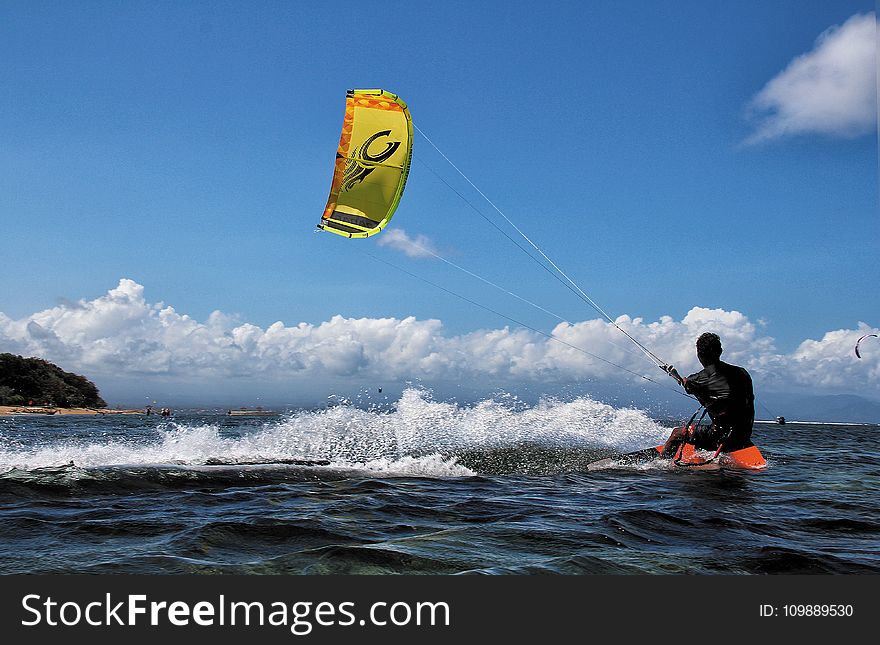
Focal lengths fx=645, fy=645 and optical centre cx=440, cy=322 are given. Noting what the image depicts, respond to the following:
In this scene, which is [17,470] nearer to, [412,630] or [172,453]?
[172,453]

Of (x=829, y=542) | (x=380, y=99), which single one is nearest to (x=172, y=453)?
(x=380, y=99)

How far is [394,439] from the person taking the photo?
52.3 ft

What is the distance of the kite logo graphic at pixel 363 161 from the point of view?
1391 centimetres

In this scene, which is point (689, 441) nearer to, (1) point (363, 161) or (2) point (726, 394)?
(2) point (726, 394)

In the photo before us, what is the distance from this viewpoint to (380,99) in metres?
13.9

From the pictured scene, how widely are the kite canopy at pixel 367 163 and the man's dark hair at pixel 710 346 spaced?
23.2 feet

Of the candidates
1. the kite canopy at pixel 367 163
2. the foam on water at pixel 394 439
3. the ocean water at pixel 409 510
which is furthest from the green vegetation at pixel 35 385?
the kite canopy at pixel 367 163

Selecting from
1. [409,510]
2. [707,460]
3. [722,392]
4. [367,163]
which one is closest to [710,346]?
[722,392]

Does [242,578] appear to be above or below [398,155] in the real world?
below

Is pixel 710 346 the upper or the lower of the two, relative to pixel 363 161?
lower

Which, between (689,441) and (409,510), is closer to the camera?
→ (409,510)

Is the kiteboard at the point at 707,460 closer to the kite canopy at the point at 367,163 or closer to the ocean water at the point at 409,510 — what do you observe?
the ocean water at the point at 409,510

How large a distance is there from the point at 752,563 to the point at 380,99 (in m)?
11.4

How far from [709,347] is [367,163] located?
26.4 ft
